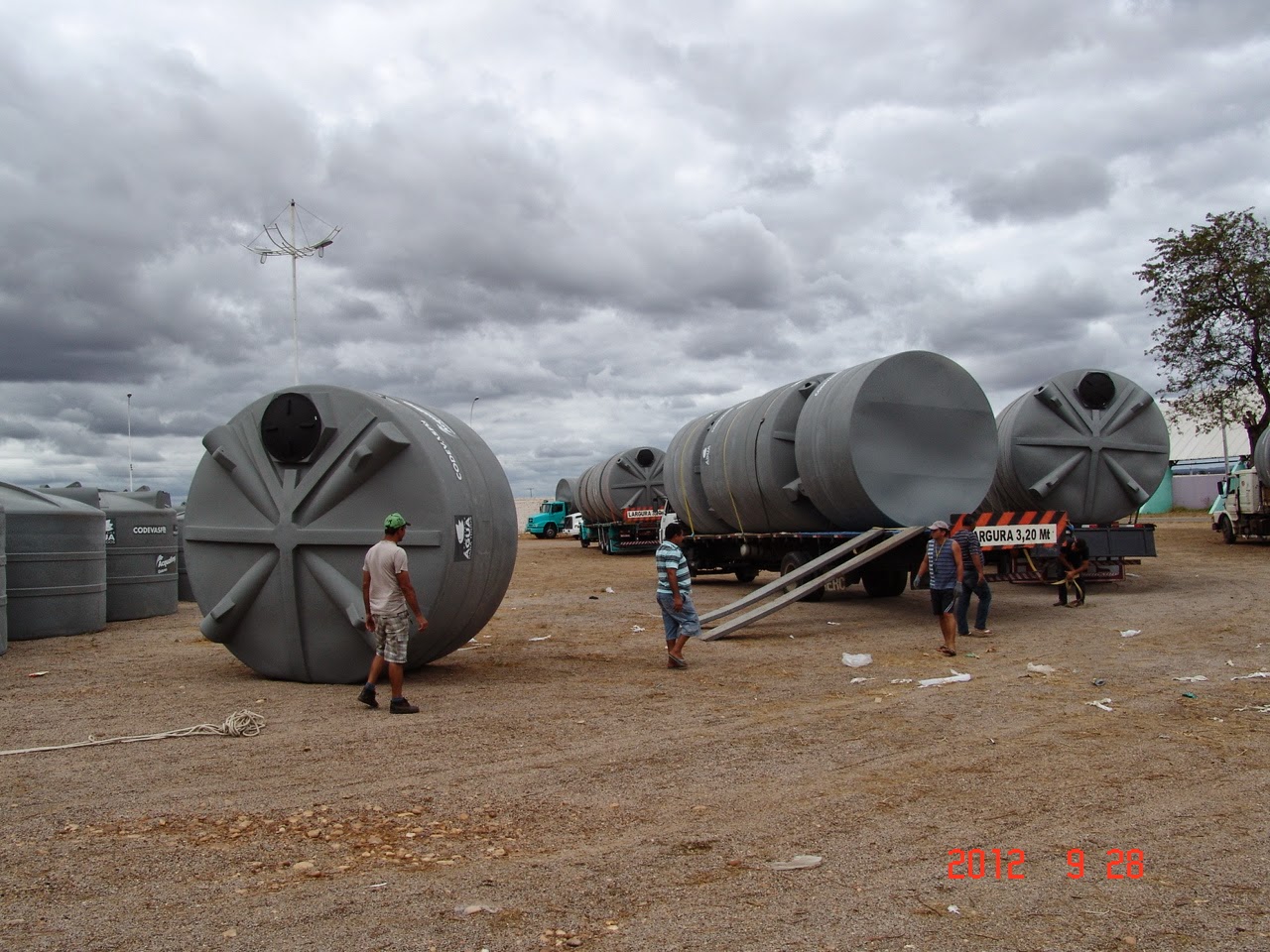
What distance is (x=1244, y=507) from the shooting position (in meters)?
27.8

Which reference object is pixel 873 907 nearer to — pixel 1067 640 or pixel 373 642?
pixel 373 642

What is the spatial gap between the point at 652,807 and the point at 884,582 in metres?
12.2

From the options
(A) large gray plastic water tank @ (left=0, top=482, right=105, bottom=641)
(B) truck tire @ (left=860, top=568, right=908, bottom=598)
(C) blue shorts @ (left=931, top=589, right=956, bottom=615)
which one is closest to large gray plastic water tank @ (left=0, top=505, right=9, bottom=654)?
(A) large gray plastic water tank @ (left=0, top=482, right=105, bottom=641)

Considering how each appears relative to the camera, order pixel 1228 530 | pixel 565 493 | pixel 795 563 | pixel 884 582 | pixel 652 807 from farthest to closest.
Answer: pixel 565 493
pixel 1228 530
pixel 884 582
pixel 795 563
pixel 652 807

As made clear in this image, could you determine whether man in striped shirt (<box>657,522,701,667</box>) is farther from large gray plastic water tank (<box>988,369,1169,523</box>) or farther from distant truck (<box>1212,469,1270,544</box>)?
distant truck (<box>1212,469,1270,544</box>)

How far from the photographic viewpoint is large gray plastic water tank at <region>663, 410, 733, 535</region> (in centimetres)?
1988

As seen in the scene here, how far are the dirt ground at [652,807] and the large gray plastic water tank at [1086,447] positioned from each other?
6.63 m

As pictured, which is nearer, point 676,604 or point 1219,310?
point 676,604

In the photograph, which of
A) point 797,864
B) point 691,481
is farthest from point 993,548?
point 797,864

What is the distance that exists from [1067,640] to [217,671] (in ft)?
30.6
